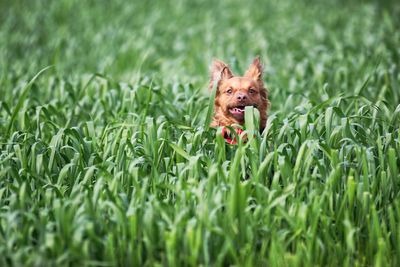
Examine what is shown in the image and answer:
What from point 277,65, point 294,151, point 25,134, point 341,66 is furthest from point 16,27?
point 294,151

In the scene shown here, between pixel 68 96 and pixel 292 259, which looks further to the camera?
pixel 68 96

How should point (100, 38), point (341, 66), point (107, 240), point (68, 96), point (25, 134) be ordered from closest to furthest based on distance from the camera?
point (107, 240)
point (25, 134)
point (68, 96)
point (341, 66)
point (100, 38)

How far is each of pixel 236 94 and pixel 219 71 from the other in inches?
14.5

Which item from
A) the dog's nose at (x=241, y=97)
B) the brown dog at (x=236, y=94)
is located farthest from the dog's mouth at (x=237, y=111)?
the dog's nose at (x=241, y=97)

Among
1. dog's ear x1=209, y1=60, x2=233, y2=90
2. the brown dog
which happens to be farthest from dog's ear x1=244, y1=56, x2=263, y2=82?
dog's ear x1=209, y1=60, x2=233, y2=90

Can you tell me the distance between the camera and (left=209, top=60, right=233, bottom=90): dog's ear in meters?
5.00

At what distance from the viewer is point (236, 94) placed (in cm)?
480

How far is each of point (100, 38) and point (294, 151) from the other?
589 cm

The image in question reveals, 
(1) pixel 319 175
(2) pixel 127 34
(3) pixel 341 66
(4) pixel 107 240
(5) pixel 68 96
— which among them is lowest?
(4) pixel 107 240

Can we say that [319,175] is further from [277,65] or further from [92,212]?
[277,65]

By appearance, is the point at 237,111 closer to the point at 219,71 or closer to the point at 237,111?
the point at 237,111

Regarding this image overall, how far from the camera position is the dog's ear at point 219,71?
500cm

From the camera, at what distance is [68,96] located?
21.5 feet

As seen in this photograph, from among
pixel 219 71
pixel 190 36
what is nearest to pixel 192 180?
pixel 219 71
